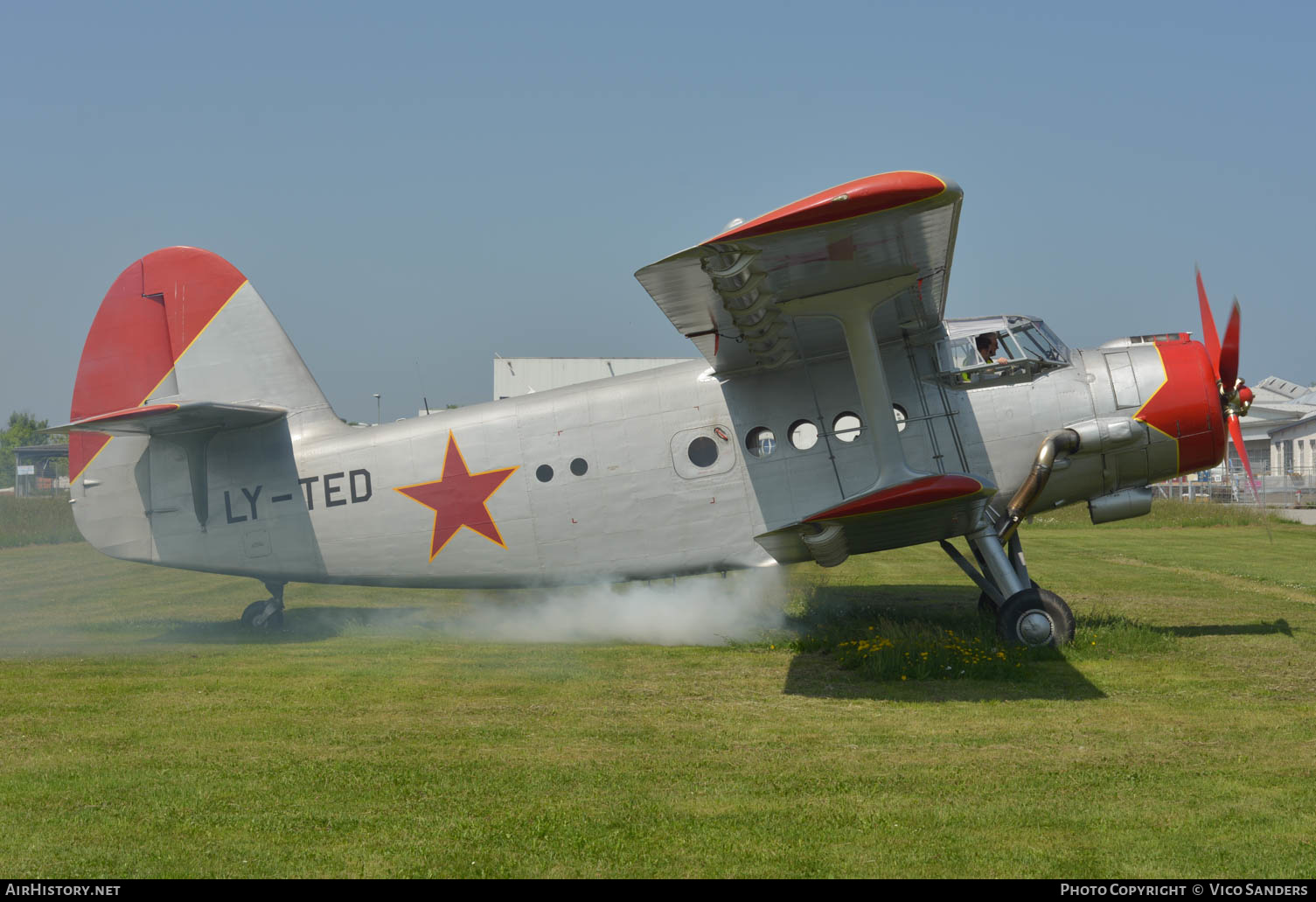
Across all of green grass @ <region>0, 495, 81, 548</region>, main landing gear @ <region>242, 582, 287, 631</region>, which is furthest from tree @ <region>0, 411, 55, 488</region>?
main landing gear @ <region>242, 582, 287, 631</region>

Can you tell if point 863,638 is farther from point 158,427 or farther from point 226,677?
point 158,427

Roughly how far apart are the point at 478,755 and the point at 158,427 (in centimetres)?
660

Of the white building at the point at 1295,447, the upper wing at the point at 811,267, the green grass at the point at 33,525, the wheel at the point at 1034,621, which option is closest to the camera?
the upper wing at the point at 811,267

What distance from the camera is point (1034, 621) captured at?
9.38 m

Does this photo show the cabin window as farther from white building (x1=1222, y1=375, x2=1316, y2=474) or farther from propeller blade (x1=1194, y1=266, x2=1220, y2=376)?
white building (x1=1222, y1=375, x2=1316, y2=474)

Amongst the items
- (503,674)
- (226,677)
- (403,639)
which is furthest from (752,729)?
(403,639)

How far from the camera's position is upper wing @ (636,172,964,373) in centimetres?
645

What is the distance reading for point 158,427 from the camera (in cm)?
1084

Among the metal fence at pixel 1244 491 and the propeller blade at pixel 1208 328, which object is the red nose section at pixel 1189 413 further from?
the metal fence at pixel 1244 491

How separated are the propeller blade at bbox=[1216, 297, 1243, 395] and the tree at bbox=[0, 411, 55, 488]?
9878 centimetres

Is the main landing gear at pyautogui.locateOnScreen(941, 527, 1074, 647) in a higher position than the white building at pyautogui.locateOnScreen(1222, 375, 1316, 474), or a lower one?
higher

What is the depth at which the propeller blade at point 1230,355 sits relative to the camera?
9742mm

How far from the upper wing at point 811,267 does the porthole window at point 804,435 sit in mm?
690

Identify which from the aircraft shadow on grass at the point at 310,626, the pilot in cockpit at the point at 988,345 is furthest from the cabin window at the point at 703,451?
the aircraft shadow on grass at the point at 310,626
